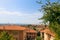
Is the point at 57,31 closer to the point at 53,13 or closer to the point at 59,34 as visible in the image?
the point at 59,34

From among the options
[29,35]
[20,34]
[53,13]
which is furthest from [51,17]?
[29,35]

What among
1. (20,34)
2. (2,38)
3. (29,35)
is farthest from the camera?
(29,35)

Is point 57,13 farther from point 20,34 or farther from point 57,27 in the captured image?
point 20,34

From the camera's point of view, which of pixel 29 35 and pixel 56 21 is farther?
pixel 29 35

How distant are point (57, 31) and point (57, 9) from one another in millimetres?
2661

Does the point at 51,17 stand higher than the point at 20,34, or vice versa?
the point at 51,17

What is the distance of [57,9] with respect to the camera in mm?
15078

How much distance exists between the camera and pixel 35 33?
49.3 metres

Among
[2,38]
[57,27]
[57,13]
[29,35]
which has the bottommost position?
[29,35]

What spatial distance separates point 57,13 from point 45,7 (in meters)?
1.22

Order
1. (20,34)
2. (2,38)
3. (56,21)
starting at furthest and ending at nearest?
(20,34), (2,38), (56,21)

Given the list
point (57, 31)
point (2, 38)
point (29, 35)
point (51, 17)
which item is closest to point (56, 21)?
point (51, 17)

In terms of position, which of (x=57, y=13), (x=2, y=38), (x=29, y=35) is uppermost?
(x=57, y=13)

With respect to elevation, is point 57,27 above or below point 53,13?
below
